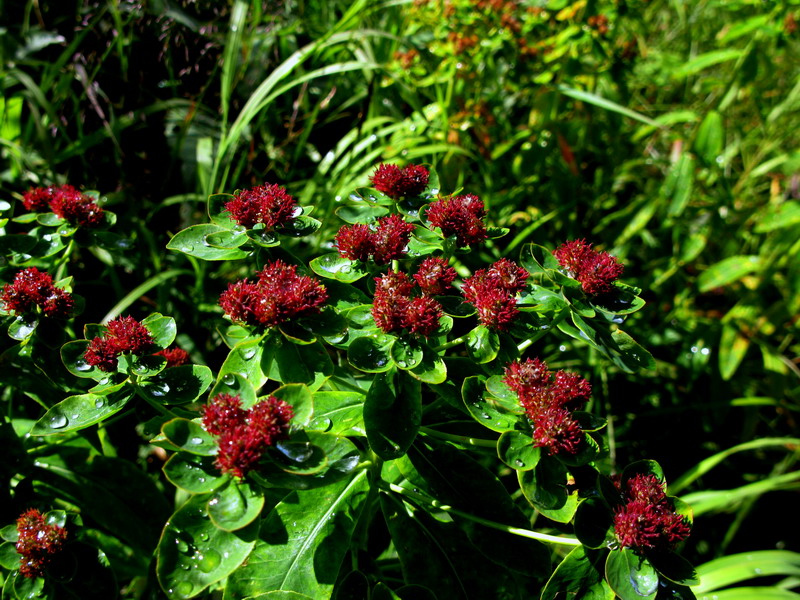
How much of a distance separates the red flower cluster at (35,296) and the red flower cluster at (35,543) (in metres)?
0.41

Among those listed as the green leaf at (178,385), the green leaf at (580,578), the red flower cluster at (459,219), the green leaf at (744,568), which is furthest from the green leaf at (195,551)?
the green leaf at (744,568)

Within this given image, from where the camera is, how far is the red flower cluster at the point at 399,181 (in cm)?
142

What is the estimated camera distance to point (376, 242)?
125 cm

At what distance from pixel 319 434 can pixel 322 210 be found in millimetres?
1358

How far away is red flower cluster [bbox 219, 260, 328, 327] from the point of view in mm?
1091

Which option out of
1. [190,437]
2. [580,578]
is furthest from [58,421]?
[580,578]

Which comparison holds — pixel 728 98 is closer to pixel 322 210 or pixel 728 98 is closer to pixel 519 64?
pixel 519 64

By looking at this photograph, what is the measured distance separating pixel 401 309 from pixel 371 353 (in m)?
0.11

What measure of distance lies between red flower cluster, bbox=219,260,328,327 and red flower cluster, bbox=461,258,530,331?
302 millimetres

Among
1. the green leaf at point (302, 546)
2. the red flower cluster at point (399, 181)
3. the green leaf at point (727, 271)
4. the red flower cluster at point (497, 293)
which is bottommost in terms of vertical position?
the green leaf at point (727, 271)

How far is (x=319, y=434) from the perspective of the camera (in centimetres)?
103

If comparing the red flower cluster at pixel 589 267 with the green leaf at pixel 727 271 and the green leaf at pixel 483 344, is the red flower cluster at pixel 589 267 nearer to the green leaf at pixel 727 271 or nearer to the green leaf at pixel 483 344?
the green leaf at pixel 483 344

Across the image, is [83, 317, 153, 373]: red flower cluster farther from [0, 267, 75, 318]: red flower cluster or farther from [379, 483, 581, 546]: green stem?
[379, 483, 581, 546]: green stem

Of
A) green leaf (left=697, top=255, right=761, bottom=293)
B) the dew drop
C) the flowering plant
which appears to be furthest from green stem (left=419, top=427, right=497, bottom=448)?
green leaf (left=697, top=255, right=761, bottom=293)
